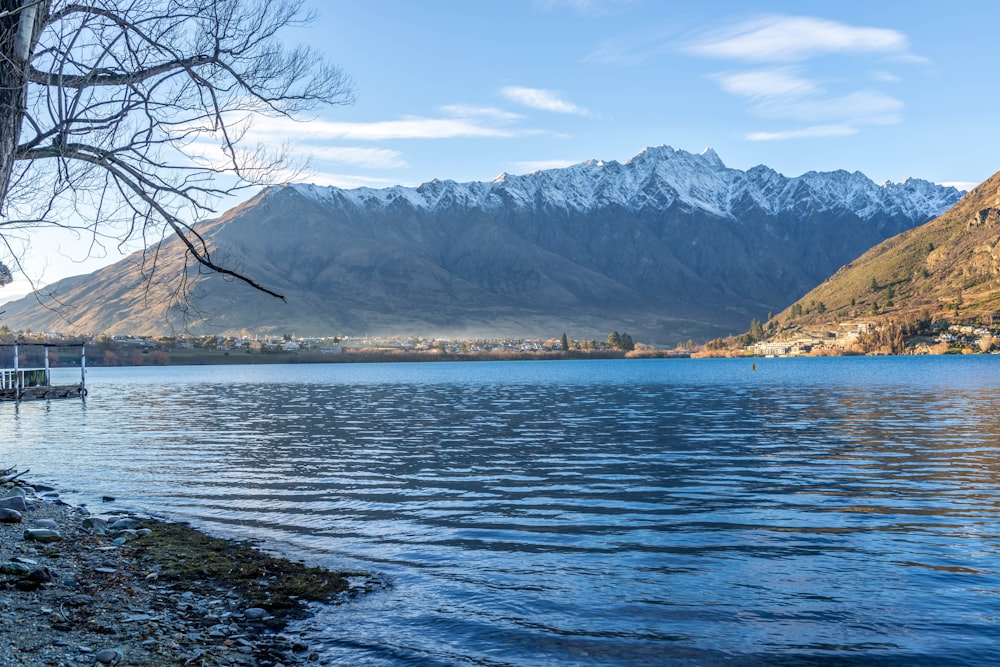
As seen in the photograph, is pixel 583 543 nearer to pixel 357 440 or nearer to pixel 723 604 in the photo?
pixel 723 604

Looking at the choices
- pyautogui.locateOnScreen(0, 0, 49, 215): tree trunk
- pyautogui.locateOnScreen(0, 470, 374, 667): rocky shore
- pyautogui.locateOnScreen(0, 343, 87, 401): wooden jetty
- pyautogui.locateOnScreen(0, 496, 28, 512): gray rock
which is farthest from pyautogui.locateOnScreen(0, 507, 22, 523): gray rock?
pyautogui.locateOnScreen(0, 343, 87, 401): wooden jetty

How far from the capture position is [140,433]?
53719mm

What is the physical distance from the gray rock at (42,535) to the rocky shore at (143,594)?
0.03 m

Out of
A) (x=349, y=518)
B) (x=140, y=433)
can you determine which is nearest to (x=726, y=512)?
(x=349, y=518)

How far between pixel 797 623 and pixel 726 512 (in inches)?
413

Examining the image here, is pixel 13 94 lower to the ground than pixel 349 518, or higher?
higher

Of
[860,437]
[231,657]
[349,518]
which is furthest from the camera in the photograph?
[860,437]

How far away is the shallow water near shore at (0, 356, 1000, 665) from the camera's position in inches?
546

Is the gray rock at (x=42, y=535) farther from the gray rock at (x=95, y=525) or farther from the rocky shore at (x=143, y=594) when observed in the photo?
the gray rock at (x=95, y=525)

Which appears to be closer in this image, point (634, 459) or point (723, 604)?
point (723, 604)

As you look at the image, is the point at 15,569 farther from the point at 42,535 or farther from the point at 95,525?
the point at 95,525

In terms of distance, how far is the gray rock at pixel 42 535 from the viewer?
18422 mm

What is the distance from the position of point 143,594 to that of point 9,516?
8083mm

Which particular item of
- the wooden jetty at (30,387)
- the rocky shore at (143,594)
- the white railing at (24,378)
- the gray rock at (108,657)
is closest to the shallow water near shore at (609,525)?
the rocky shore at (143,594)
